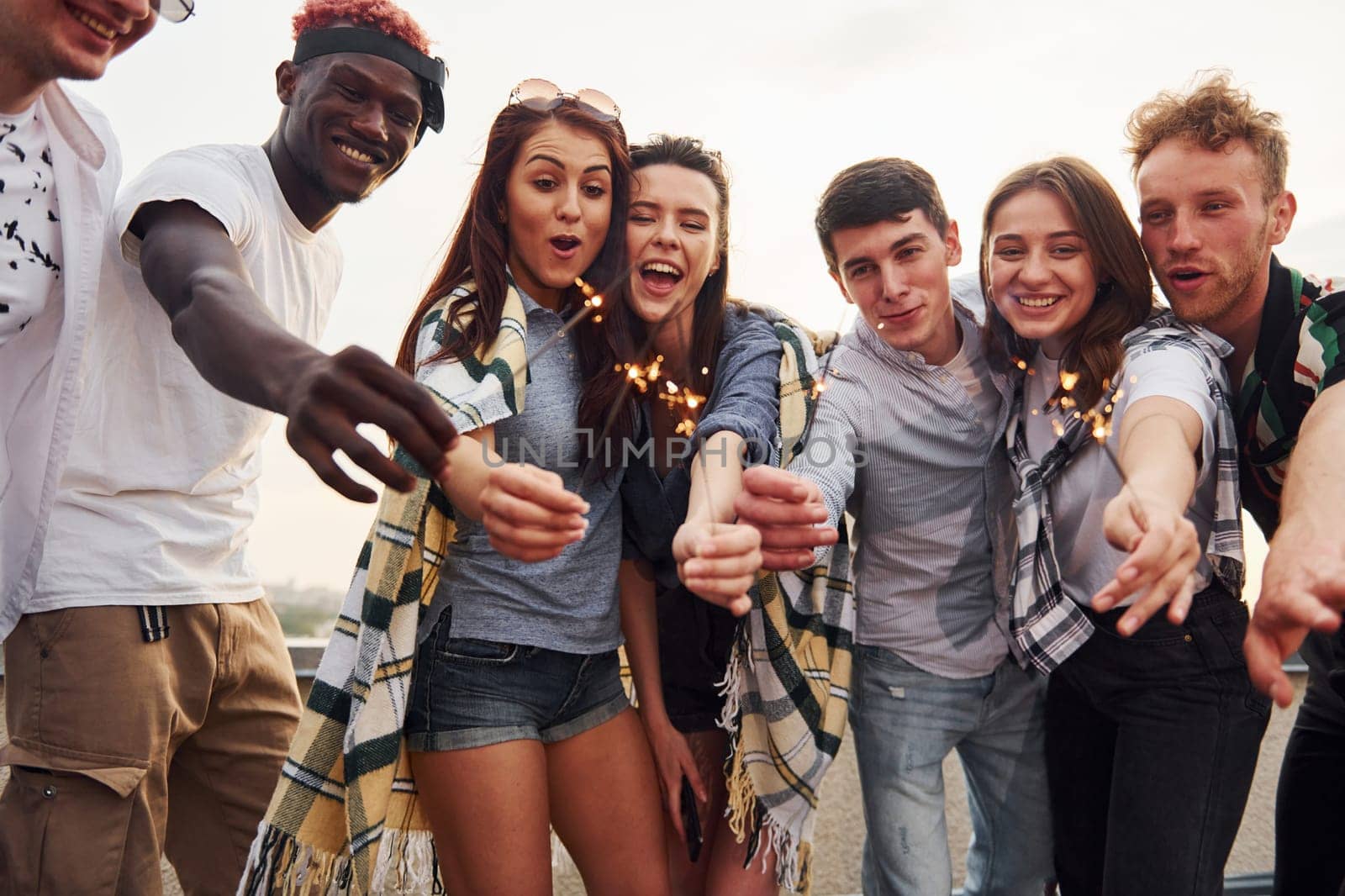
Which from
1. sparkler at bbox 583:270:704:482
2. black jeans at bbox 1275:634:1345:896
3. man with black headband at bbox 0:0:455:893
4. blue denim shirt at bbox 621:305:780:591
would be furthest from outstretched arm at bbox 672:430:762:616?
black jeans at bbox 1275:634:1345:896

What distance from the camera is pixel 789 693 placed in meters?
1.59

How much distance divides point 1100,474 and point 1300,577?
0.51 m

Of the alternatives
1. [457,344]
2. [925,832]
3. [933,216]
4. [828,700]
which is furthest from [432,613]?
[933,216]

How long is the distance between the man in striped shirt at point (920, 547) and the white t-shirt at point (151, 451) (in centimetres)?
111

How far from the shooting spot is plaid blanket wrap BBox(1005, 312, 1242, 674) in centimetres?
150

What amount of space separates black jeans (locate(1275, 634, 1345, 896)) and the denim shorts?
160 centimetres

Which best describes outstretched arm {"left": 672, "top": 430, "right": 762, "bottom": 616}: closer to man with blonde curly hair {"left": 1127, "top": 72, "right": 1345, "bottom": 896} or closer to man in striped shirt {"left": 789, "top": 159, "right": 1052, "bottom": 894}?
man in striped shirt {"left": 789, "top": 159, "right": 1052, "bottom": 894}

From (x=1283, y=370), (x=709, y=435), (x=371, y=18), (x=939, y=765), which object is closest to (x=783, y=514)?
(x=709, y=435)

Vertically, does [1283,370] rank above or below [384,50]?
below

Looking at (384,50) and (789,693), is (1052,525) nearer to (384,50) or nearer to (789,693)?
(789,693)

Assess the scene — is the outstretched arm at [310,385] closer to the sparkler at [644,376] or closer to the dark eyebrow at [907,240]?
the sparkler at [644,376]

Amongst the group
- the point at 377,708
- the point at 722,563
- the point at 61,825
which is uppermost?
the point at 722,563

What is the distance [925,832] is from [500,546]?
1147 mm

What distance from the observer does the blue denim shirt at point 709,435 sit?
148 centimetres
